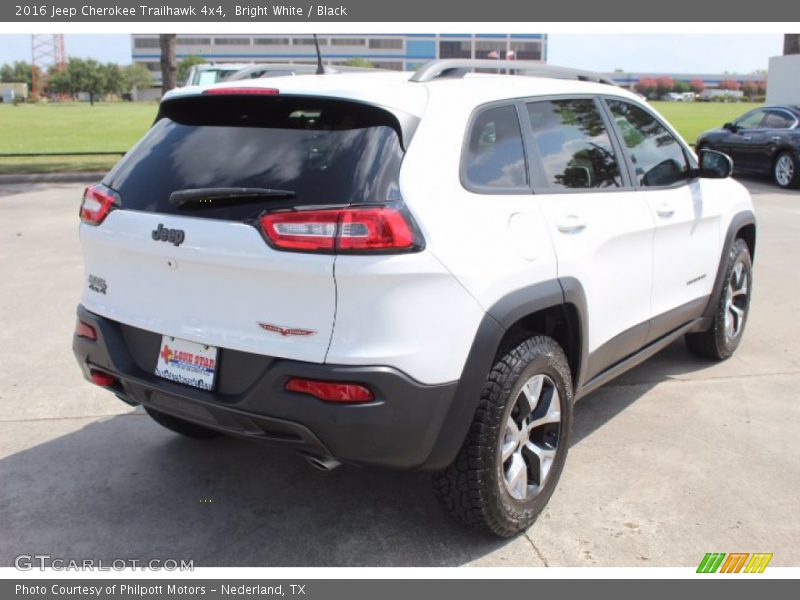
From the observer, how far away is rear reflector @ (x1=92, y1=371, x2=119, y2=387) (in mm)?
3375

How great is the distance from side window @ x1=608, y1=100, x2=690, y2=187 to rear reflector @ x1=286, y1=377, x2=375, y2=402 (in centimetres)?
224

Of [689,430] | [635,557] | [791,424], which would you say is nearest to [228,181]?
[635,557]

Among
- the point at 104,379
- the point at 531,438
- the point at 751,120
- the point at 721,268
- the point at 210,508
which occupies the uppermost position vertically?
the point at 751,120

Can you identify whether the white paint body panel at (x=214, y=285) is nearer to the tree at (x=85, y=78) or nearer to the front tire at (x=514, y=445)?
the front tire at (x=514, y=445)

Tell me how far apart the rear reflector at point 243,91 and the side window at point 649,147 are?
196 cm

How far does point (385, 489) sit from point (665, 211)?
81.7 inches

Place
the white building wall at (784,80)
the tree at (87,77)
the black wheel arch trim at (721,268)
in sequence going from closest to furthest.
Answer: the black wheel arch trim at (721,268), the white building wall at (784,80), the tree at (87,77)

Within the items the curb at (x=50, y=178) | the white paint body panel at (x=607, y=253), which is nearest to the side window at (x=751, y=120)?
the curb at (x=50, y=178)

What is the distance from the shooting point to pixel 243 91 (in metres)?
3.20

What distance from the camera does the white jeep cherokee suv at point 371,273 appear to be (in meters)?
2.76

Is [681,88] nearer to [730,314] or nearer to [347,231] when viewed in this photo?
[730,314]

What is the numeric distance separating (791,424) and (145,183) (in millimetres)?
3580

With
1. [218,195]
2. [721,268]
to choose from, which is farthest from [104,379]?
[721,268]

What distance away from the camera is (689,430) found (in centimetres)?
442
